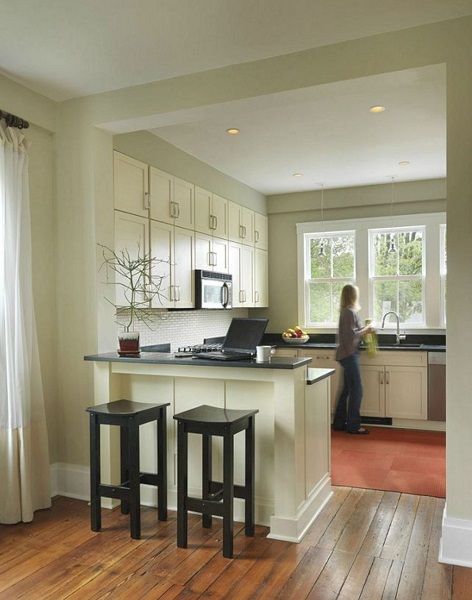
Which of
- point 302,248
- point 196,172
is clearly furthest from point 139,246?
point 302,248

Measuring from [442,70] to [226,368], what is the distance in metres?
1.99

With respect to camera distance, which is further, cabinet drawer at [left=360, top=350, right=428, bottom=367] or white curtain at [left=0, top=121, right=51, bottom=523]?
cabinet drawer at [left=360, top=350, right=428, bottom=367]

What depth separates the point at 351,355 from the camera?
5484mm

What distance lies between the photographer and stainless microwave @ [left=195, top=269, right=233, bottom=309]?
4.96m

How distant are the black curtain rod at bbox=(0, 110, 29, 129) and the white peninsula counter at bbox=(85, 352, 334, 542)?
155cm

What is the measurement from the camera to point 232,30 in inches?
109

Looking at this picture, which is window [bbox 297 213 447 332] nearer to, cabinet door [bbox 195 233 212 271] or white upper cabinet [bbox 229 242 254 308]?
white upper cabinet [bbox 229 242 254 308]

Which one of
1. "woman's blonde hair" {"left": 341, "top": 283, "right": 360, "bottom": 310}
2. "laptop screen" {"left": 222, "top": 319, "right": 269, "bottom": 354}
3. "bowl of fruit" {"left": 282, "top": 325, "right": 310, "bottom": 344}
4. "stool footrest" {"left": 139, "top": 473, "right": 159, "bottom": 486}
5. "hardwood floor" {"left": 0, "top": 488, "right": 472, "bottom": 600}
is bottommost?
"hardwood floor" {"left": 0, "top": 488, "right": 472, "bottom": 600}

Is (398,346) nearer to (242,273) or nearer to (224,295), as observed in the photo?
(242,273)

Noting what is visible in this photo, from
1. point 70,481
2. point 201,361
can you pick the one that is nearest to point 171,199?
point 201,361

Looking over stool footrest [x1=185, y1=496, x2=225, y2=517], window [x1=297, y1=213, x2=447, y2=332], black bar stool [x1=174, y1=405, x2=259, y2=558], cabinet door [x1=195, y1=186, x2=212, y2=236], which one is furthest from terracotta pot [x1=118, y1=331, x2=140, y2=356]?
window [x1=297, y1=213, x2=447, y2=332]

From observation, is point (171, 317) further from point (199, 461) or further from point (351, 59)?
point (351, 59)

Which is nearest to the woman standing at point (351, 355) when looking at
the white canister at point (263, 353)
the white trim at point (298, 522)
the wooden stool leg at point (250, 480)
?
the white trim at point (298, 522)

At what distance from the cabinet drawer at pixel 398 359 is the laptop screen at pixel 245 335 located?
110 inches
